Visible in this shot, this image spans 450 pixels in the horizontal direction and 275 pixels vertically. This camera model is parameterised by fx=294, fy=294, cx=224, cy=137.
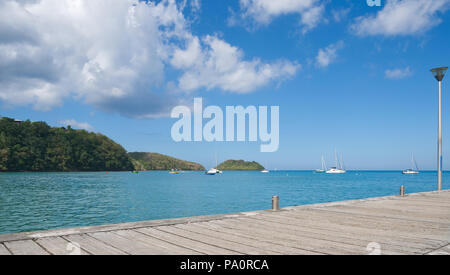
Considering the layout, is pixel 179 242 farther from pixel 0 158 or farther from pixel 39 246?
pixel 0 158

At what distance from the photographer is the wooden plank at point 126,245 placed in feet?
11.8

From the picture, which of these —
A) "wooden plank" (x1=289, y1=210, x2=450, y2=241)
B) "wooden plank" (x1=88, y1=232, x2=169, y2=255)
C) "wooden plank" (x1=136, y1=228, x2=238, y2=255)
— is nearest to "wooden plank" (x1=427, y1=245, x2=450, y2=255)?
"wooden plank" (x1=289, y1=210, x2=450, y2=241)

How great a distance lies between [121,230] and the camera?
474 cm

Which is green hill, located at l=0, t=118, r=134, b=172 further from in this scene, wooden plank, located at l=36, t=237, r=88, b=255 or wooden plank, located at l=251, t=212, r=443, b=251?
wooden plank, located at l=251, t=212, r=443, b=251

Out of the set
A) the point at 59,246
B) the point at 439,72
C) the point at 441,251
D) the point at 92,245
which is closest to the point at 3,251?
the point at 59,246

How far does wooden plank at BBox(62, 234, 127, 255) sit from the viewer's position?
11.6ft

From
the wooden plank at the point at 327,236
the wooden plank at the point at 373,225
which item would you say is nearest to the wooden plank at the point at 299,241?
the wooden plank at the point at 327,236

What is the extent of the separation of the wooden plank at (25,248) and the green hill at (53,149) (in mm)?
119846

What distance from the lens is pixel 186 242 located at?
406 cm

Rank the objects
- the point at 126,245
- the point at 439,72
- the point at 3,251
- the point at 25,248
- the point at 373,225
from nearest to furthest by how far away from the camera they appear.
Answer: the point at 3,251
the point at 25,248
the point at 126,245
the point at 373,225
the point at 439,72

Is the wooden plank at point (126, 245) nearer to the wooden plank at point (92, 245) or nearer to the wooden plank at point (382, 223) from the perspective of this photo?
the wooden plank at point (92, 245)

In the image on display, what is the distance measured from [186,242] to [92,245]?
3.99ft

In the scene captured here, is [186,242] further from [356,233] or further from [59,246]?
[356,233]
